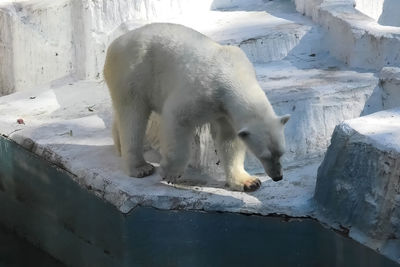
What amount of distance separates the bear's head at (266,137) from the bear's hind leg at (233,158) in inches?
15.0

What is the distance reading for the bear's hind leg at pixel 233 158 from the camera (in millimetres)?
4352

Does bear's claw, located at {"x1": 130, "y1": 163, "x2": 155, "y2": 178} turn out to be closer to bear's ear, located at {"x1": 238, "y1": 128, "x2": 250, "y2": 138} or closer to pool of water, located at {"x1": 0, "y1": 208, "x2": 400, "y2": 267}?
pool of water, located at {"x1": 0, "y1": 208, "x2": 400, "y2": 267}

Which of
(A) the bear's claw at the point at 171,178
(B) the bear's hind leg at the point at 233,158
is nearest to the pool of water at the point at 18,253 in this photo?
(A) the bear's claw at the point at 171,178

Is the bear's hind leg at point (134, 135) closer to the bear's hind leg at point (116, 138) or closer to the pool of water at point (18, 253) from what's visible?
the bear's hind leg at point (116, 138)

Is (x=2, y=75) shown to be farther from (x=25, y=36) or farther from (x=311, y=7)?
(x=311, y=7)

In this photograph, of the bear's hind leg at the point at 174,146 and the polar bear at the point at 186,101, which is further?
the bear's hind leg at the point at 174,146

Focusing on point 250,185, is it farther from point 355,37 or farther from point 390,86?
point 355,37

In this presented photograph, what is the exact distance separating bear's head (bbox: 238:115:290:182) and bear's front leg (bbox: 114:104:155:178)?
2.38ft

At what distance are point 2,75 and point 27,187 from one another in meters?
1.83

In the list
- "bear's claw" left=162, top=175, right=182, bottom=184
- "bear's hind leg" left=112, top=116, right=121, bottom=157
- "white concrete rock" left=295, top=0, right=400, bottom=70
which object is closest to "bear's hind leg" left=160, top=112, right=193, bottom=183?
"bear's claw" left=162, top=175, right=182, bottom=184

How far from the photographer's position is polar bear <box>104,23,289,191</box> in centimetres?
399

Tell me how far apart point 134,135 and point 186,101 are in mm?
501

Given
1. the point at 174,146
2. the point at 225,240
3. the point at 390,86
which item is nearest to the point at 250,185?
the point at 225,240

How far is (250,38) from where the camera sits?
19.0 feet
